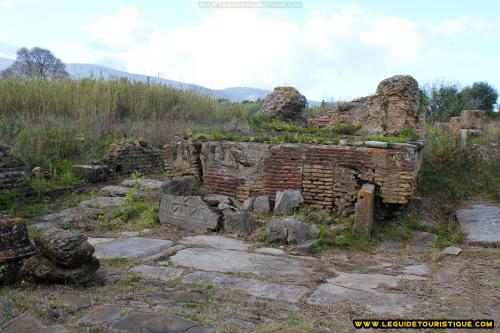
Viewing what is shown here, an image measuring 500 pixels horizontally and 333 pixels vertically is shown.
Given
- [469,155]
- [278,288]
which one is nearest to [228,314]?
[278,288]

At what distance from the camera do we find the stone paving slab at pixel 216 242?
6016mm

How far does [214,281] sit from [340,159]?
349 cm

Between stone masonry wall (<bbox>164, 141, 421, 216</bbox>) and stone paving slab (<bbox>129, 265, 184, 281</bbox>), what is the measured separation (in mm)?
3149

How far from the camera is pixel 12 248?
397 centimetres

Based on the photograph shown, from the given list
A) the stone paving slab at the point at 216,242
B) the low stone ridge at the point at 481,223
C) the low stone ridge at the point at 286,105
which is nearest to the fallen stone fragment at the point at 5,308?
the stone paving slab at the point at 216,242

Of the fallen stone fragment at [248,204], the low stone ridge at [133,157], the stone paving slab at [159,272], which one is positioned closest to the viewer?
the stone paving slab at [159,272]

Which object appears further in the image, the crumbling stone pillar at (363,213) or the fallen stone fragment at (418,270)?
the crumbling stone pillar at (363,213)

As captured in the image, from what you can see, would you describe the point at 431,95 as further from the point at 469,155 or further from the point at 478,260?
the point at 478,260

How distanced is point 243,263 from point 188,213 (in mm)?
1942

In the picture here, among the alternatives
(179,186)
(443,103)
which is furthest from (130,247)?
(443,103)

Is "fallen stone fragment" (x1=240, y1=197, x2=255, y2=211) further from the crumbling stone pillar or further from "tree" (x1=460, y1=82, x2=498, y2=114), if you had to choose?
"tree" (x1=460, y1=82, x2=498, y2=114)

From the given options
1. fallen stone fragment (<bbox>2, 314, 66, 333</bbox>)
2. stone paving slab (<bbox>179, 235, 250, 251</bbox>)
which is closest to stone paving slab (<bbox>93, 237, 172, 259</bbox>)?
stone paving slab (<bbox>179, 235, 250, 251</bbox>)

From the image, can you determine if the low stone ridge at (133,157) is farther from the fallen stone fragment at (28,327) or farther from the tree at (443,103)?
the tree at (443,103)

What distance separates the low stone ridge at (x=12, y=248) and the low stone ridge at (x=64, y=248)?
0.13 metres
